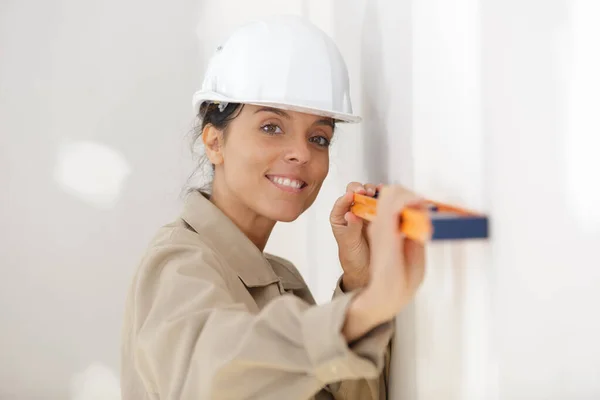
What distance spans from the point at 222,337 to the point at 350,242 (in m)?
0.50

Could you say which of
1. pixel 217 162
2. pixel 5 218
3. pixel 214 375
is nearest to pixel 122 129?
pixel 5 218

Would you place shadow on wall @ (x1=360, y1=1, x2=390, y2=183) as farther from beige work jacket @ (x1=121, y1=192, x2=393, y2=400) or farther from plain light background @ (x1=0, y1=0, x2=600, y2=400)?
beige work jacket @ (x1=121, y1=192, x2=393, y2=400)

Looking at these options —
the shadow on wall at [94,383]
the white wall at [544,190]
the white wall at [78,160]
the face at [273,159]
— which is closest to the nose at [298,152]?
the face at [273,159]

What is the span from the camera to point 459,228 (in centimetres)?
64

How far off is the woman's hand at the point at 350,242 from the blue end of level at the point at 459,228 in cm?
49

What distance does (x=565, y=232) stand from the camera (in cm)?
57

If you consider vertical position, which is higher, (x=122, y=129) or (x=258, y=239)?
(x=122, y=129)

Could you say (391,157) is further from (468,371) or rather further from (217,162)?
(468,371)

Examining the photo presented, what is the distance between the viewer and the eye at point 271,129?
1.15 metres

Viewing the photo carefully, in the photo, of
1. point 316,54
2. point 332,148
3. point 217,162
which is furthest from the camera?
point 332,148

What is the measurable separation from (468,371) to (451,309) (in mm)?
92

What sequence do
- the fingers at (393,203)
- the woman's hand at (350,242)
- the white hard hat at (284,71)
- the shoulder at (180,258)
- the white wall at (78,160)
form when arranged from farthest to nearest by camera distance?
the white wall at (78,160), the woman's hand at (350,242), the white hard hat at (284,71), the shoulder at (180,258), the fingers at (393,203)

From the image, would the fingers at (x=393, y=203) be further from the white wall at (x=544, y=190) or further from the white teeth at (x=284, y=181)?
the white teeth at (x=284, y=181)

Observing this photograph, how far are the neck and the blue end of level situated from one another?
0.62m
